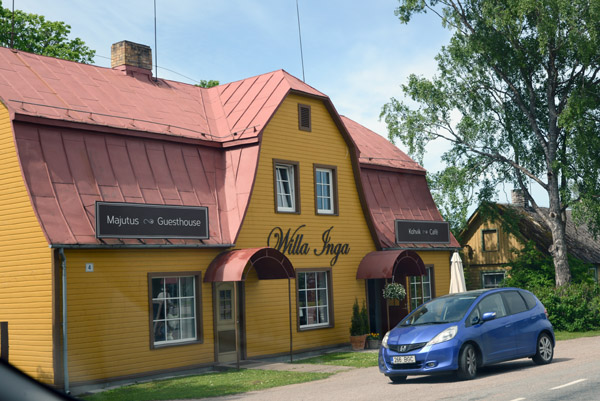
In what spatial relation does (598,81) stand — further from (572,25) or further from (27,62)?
(27,62)

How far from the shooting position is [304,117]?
20.9m

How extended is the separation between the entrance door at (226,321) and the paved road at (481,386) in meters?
3.73

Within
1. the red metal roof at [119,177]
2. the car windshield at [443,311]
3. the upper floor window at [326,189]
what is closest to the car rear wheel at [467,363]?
the car windshield at [443,311]

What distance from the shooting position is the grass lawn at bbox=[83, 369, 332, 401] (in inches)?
517

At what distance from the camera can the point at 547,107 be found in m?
30.3

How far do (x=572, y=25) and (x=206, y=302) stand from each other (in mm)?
18079

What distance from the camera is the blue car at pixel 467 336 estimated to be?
1251 cm

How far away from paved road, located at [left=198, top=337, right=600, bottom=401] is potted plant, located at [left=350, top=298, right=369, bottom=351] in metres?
4.71

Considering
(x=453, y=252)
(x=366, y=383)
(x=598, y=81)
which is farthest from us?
(x=598, y=81)

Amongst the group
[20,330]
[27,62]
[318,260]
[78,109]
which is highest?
[27,62]

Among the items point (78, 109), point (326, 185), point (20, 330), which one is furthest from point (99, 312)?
point (326, 185)

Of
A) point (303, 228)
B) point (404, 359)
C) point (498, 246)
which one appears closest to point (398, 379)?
point (404, 359)

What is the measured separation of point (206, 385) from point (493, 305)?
240 inches

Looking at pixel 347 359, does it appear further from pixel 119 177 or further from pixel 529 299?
pixel 119 177
